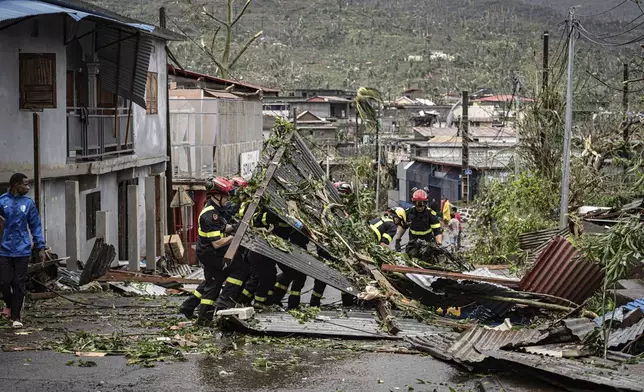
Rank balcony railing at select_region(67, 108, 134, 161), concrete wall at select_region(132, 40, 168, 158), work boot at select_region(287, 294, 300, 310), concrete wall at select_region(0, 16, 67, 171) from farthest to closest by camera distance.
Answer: concrete wall at select_region(132, 40, 168, 158), balcony railing at select_region(67, 108, 134, 161), concrete wall at select_region(0, 16, 67, 171), work boot at select_region(287, 294, 300, 310)

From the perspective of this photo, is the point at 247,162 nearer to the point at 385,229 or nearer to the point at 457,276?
the point at 385,229

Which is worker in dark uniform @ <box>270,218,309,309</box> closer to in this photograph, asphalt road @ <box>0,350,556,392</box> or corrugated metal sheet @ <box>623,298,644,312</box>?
asphalt road @ <box>0,350,556,392</box>

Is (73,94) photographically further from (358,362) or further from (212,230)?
(358,362)

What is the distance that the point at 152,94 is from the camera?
25.8 m

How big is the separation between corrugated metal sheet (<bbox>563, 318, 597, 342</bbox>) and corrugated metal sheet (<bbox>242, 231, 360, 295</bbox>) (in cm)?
322

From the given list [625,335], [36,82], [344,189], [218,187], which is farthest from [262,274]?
[36,82]

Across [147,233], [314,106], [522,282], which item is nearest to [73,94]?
[147,233]

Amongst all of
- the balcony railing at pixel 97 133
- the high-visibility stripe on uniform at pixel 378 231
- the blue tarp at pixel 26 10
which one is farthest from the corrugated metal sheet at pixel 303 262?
the balcony railing at pixel 97 133

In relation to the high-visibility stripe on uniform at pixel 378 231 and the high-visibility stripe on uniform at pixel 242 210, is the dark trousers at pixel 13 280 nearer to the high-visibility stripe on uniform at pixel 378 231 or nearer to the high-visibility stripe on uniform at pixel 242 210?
the high-visibility stripe on uniform at pixel 242 210

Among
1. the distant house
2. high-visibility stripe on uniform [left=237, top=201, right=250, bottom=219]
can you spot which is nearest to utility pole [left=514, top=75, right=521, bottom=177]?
high-visibility stripe on uniform [left=237, top=201, right=250, bottom=219]

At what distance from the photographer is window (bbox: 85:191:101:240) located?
70.5 ft

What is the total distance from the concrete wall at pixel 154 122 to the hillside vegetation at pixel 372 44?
57.0 metres

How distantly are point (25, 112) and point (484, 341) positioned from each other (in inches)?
450

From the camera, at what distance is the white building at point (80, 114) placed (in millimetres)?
17375
